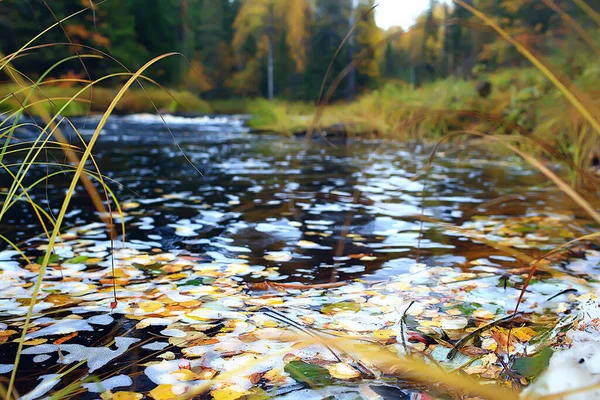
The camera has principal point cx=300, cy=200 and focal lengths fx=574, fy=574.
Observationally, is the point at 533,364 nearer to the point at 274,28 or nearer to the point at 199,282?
the point at 199,282

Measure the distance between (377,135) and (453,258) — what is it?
894cm

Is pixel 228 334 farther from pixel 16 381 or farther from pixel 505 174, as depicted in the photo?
pixel 505 174

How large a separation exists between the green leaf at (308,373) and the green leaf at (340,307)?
1.43 feet

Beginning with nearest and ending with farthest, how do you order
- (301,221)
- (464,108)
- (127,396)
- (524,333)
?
(127,396), (524,333), (301,221), (464,108)

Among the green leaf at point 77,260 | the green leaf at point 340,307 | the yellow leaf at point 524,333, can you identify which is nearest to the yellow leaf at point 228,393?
the green leaf at point 340,307

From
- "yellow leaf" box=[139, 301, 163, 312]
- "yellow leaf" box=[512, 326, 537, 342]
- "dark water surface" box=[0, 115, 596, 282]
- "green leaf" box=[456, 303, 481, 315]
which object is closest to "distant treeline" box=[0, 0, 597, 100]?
"dark water surface" box=[0, 115, 596, 282]

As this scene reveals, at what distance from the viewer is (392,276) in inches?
90.4

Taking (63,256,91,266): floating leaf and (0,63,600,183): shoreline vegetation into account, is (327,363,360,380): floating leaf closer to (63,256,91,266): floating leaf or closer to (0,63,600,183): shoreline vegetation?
(63,256,91,266): floating leaf

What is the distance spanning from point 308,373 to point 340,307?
542 mm

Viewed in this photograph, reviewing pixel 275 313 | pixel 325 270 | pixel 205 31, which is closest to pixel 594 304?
pixel 275 313

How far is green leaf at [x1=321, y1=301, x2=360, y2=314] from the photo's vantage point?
1.85 meters

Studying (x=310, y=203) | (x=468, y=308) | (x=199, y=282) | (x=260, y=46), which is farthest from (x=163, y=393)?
(x=260, y=46)

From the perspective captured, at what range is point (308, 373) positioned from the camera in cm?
136

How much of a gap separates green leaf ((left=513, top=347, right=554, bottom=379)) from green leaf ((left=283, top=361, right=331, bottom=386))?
43cm
